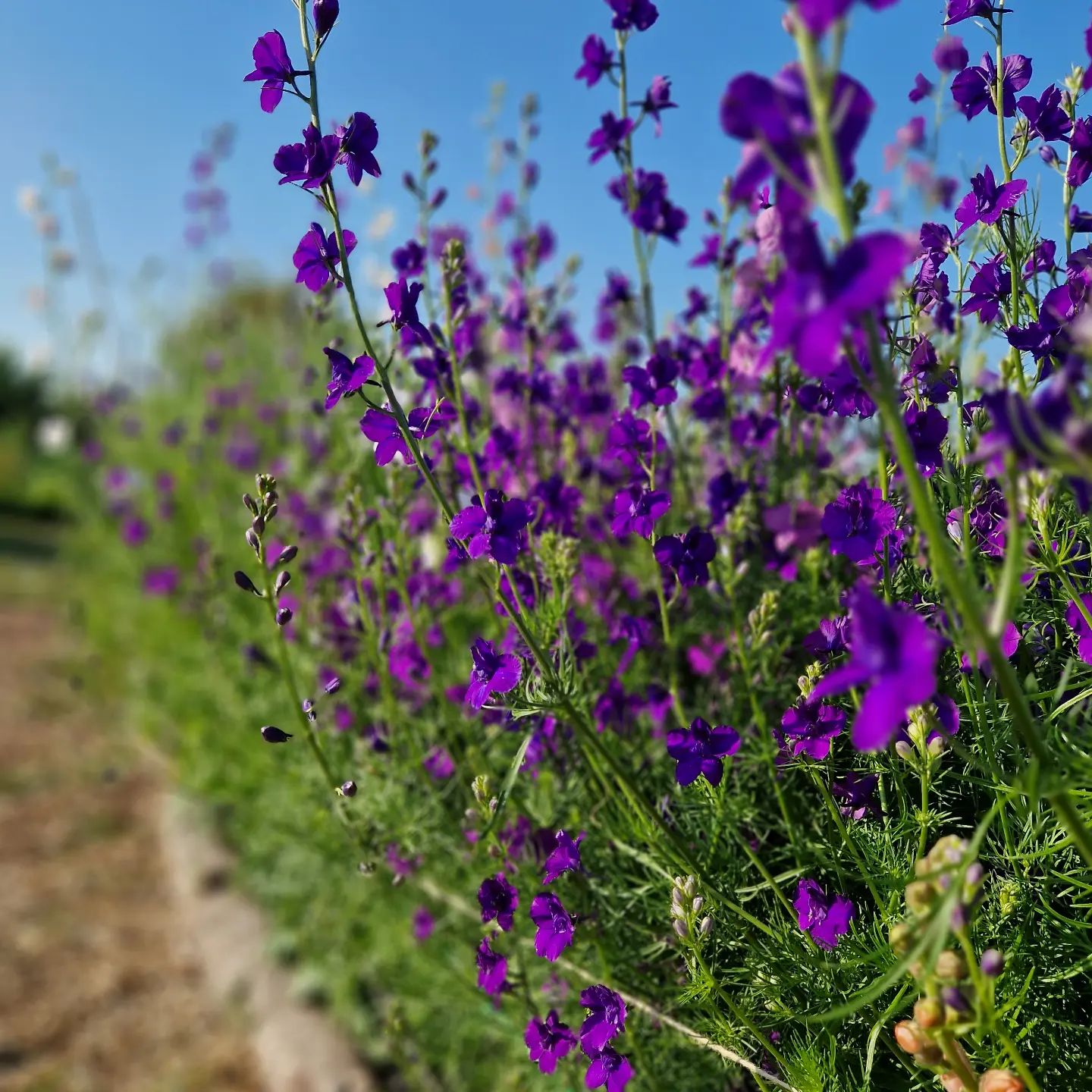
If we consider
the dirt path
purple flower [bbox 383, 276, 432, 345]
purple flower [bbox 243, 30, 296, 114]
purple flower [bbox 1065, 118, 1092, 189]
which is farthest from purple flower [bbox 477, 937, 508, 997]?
the dirt path

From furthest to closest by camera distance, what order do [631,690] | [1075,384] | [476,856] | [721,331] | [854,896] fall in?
[721,331] → [631,690] → [476,856] → [854,896] → [1075,384]

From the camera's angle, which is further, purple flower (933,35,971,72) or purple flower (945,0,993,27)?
purple flower (933,35,971,72)

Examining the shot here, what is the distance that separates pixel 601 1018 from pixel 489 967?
0.24 metres

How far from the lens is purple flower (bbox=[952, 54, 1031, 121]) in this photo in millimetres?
1498

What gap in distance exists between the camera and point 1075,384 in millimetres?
822

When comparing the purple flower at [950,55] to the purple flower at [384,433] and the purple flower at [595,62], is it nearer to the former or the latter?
the purple flower at [595,62]

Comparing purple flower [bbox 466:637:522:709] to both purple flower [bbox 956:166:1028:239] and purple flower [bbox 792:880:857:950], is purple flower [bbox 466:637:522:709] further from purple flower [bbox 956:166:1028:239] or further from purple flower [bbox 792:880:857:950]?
purple flower [bbox 956:166:1028:239]

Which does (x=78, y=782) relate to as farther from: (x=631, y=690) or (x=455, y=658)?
(x=631, y=690)

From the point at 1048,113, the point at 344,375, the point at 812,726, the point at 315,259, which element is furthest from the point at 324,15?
the point at 812,726

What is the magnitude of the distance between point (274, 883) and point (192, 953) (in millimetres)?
923

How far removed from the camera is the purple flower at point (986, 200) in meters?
1.40

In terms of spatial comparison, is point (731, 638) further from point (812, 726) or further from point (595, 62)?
point (595, 62)

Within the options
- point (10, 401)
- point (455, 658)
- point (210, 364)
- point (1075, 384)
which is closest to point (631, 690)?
point (455, 658)

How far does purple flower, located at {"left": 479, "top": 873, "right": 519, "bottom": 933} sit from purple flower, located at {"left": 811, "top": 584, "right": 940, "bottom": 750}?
884mm
